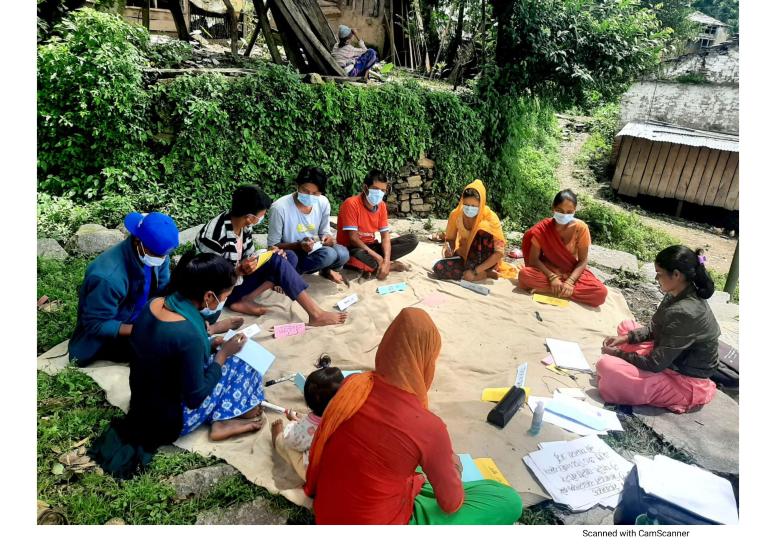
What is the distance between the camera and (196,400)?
2674mm

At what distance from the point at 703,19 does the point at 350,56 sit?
2201 centimetres

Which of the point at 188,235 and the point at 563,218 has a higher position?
the point at 563,218

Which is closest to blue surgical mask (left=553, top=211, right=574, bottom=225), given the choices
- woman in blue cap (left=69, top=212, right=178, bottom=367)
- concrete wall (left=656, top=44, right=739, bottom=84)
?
woman in blue cap (left=69, top=212, right=178, bottom=367)

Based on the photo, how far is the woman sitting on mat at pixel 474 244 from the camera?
17.5 ft

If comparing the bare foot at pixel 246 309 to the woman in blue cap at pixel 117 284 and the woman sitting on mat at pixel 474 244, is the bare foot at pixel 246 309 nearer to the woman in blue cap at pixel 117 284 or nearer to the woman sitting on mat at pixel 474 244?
the woman in blue cap at pixel 117 284

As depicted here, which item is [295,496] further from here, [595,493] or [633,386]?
[633,386]

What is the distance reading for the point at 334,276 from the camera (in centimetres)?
525

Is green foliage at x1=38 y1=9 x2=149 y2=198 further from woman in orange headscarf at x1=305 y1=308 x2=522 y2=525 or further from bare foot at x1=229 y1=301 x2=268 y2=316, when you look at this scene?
woman in orange headscarf at x1=305 y1=308 x2=522 y2=525

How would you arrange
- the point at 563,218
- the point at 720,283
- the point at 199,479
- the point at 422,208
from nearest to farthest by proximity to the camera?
the point at 199,479, the point at 563,218, the point at 720,283, the point at 422,208

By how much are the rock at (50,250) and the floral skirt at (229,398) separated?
11.1 feet

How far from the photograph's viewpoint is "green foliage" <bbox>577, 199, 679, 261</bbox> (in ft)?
26.7

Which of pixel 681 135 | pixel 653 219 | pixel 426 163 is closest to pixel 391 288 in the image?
pixel 426 163

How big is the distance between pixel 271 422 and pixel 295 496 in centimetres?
68

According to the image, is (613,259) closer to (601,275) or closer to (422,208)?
(601,275)
